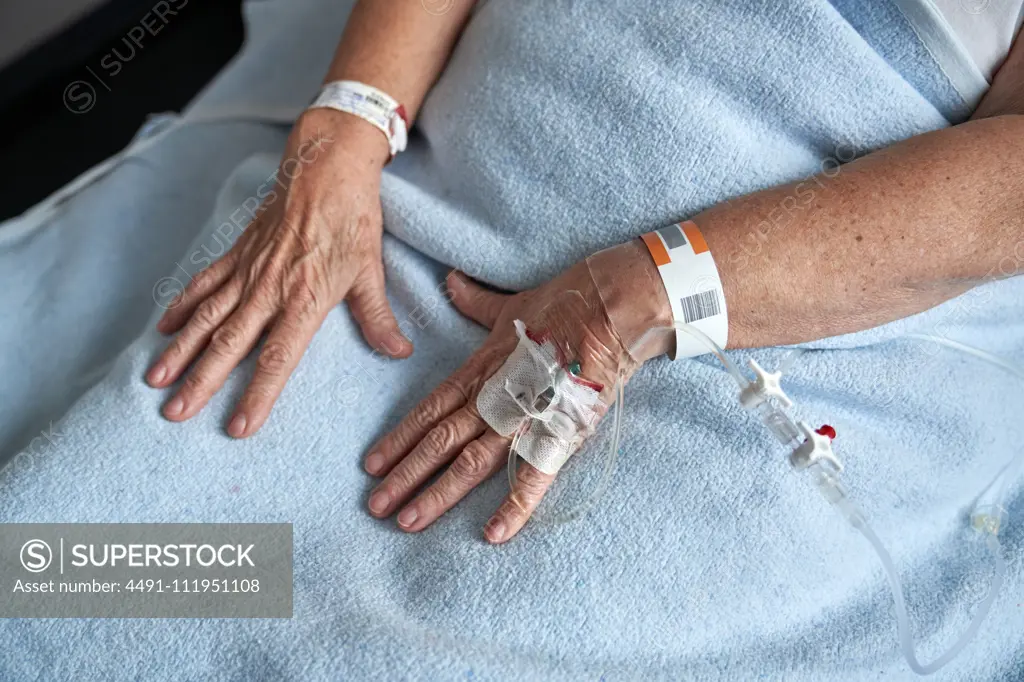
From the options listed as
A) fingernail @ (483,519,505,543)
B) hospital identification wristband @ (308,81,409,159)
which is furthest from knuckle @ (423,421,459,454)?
hospital identification wristband @ (308,81,409,159)

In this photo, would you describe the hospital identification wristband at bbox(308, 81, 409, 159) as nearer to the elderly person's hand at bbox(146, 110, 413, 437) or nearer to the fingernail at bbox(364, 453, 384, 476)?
the elderly person's hand at bbox(146, 110, 413, 437)

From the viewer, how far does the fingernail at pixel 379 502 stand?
0.94 m

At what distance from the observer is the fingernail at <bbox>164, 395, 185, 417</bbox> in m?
Answer: 0.96

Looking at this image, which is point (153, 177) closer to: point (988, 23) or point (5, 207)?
point (5, 207)

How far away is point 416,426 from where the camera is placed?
3.21 feet

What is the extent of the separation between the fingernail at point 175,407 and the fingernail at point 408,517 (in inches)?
11.9

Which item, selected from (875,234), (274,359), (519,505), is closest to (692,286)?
(875,234)

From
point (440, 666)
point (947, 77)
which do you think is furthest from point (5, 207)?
point (947, 77)

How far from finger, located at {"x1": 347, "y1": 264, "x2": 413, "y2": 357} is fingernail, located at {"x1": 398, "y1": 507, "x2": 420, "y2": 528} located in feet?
0.73

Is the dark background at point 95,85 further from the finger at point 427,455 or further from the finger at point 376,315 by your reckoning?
the finger at point 427,455

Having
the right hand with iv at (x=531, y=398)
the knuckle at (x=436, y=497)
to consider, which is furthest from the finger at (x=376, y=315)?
the knuckle at (x=436, y=497)

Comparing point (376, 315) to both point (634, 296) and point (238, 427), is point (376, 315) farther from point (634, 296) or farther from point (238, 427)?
point (634, 296)

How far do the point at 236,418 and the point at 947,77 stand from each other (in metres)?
0.97

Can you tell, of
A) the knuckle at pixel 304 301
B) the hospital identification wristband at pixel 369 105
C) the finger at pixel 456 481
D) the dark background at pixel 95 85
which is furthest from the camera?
the dark background at pixel 95 85
